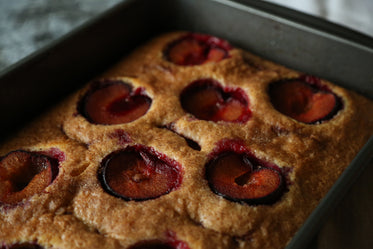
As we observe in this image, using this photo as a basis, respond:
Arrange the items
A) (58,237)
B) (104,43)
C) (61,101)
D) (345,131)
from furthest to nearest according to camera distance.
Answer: (104,43) < (61,101) < (345,131) < (58,237)

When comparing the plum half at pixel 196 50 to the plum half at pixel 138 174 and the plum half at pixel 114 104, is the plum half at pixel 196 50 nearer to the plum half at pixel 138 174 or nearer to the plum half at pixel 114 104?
the plum half at pixel 114 104

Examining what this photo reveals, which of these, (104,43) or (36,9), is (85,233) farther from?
(36,9)

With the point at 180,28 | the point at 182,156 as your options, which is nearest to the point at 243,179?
the point at 182,156

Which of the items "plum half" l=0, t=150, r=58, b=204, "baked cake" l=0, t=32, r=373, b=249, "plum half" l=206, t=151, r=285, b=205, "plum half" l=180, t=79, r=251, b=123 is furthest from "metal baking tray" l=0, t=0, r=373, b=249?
"plum half" l=206, t=151, r=285, b=205

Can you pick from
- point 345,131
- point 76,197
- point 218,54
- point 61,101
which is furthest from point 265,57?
point 76,197

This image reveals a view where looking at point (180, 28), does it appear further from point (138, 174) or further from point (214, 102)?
point (138, 174)

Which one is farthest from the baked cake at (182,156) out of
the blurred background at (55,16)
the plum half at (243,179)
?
the blurred background at (55,16)
